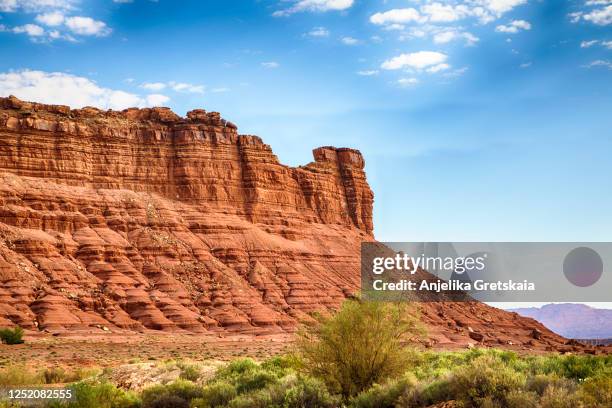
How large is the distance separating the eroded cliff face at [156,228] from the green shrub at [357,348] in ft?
137

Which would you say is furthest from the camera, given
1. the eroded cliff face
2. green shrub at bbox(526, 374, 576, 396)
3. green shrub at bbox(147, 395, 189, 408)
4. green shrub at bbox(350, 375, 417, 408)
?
the eroded cliff face

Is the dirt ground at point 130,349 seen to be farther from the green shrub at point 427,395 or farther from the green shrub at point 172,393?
the green shrub at point 427,395

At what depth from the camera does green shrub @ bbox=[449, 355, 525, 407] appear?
45.2 ft

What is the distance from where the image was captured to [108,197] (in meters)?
77.9

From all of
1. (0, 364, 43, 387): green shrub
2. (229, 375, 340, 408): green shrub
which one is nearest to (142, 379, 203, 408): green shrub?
(229, 375, 340, 408): green shrub

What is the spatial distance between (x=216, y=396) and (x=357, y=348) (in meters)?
4.48

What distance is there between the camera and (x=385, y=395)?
16.1m

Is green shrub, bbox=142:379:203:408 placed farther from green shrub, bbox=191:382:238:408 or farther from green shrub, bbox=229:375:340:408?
green shrub, bbox=229:375:340:408

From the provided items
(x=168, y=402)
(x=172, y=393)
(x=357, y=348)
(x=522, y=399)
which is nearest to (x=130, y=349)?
(x=172, y=393)

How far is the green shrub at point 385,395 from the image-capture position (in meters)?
16.0

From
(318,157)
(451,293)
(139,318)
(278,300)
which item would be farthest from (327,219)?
(139,318)

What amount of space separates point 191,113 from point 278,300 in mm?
32789

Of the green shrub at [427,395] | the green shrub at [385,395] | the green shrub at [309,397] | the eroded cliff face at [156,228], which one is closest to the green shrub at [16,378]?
the green shrub at [309,397]

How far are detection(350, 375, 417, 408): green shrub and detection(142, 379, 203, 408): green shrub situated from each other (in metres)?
6.69
